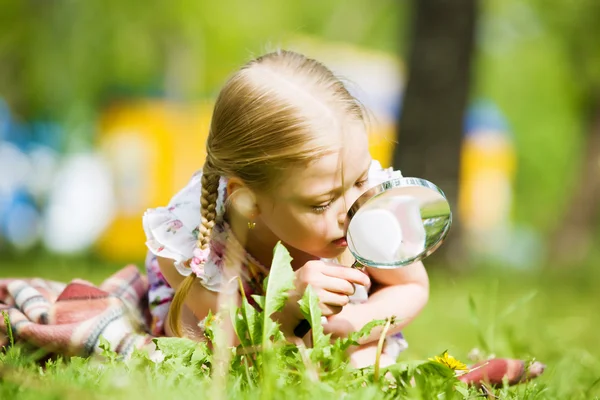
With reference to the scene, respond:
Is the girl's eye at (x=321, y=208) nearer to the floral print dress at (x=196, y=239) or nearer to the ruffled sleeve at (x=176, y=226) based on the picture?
the floral print dress at (x=196, y=239)

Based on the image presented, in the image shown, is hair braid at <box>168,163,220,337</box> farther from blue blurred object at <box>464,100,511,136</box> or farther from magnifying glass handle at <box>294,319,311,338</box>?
blue blurred object at <box>464,100,511,136</box>

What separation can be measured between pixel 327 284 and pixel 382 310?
1.32 feet

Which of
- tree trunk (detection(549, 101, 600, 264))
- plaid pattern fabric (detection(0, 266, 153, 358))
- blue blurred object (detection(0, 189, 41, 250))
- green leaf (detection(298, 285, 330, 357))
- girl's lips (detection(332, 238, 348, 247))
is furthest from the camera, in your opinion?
tree trunk (detection(549, 101, 600, 264))

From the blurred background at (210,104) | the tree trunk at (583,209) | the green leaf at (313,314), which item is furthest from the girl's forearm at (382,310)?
the tree trunk at (583,209)

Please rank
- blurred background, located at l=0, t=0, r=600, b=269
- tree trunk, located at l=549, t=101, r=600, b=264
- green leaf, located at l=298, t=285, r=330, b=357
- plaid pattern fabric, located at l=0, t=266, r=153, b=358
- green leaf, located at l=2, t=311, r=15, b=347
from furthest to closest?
tree trunk, located at l=549, t=101, r=600, b=264 → blurred background, located at l=0, t=0, r=600, b=269 → plaid pattern fabric, located at l=0, t=266, r=153, b=358 → green leaf, located at l=2, t=311, r=15, b=347 → green leaf, located at l=298, t=285, r=330, b=357

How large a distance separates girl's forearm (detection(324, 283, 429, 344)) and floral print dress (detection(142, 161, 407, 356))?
97 mm

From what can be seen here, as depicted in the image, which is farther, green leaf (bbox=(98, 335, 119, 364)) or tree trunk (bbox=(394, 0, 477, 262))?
tree trunk (bbox=(394, 0, 477, 262))

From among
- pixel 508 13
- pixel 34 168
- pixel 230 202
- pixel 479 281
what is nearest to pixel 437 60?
pixel 479 281

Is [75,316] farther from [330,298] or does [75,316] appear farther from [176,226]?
[330,298]

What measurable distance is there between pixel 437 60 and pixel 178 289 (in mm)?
4862

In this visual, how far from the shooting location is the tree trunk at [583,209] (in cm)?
1185

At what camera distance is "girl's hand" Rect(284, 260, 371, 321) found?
1.94 m

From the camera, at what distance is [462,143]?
670 cm

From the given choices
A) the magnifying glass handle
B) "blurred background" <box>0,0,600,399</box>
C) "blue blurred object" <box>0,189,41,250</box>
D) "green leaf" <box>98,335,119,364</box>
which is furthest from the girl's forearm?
"blue blurred object" <box>0,189,41,250</box>
